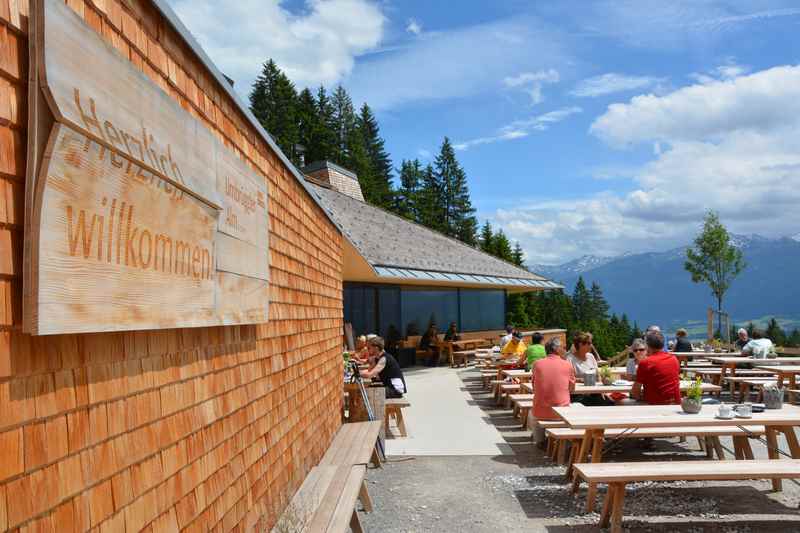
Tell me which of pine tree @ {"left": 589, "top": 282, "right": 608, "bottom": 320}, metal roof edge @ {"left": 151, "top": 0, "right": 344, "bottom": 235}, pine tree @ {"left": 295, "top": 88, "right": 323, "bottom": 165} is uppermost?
pine tree @ {"left": 295, "top": 88, "right": 323, "bottom": 165}

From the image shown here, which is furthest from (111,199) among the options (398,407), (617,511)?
(398,407)

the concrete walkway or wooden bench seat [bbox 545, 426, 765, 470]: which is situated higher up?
wooden bench seat [bbox 545, 426, 765, 470]

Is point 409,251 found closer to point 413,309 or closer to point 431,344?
point 413,309

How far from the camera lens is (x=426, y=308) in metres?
22.5

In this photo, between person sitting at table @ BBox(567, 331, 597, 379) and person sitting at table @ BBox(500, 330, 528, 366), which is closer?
person sitting at table @ BBox(567, 331, 597, 379)

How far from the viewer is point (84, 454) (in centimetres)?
207

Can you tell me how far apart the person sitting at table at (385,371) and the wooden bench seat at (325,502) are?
4.33 metres

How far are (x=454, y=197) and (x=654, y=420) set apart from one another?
6530cm

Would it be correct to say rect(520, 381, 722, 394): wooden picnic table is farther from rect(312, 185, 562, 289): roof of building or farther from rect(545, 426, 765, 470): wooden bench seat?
rect(312, 185, 562, 289): roof of building

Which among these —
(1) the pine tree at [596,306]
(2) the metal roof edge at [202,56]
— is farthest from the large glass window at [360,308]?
(1) the pine tree at [596,306]

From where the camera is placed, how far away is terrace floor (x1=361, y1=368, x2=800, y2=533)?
5625 millimetres

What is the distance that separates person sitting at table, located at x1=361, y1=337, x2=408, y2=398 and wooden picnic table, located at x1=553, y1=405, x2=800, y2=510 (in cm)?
354

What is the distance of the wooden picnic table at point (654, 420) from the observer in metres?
6.05

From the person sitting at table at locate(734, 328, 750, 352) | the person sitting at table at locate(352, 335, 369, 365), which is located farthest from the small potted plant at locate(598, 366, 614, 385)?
the person sitting at table at locate(734, 328, 750, 352)
